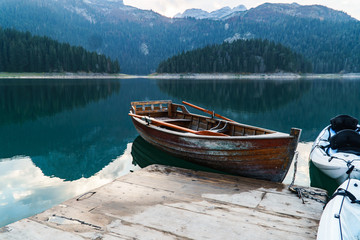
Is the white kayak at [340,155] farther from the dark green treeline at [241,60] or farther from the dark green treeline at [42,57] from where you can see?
the dark green treeline at [241,60]

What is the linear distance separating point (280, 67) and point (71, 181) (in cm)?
14189

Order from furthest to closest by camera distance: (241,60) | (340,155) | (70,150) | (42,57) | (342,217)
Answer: (241,60) < (42,57) < (70,150) < (340,155) < (342,217)

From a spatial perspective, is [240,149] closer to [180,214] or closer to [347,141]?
[180,214]

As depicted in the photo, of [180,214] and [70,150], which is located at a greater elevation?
[180,214]

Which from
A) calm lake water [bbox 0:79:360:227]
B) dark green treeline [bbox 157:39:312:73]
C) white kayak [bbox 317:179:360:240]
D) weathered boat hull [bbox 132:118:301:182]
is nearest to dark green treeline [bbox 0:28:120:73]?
dark green treeline [bbox 157:39:312:73]

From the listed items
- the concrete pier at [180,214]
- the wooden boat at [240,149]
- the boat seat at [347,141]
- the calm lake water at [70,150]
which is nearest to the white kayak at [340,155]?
the boat seat at [347,141]

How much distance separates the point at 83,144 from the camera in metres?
14.7

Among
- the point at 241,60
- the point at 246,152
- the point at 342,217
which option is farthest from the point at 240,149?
the point at 241,60

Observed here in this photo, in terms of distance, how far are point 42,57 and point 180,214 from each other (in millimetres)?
126924

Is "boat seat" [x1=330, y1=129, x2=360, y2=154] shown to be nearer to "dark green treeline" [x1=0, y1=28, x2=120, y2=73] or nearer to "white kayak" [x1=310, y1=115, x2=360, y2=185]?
"white kayak" [x1=310, y1=115, x2=360, y2=185]

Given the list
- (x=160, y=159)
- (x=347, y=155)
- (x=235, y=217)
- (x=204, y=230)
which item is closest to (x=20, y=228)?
(x=204, y=230)

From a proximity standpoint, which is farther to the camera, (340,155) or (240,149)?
(340,155)

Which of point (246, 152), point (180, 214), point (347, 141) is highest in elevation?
point (347, 141)

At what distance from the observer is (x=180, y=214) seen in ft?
17.6
